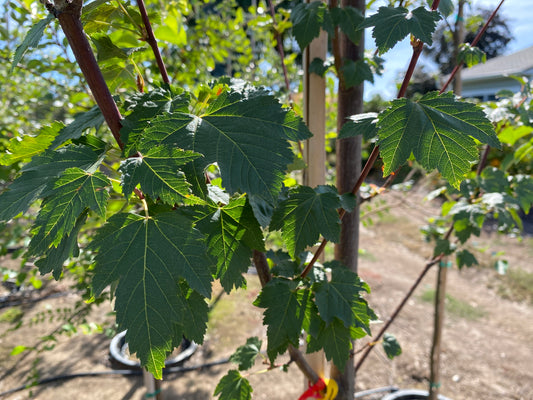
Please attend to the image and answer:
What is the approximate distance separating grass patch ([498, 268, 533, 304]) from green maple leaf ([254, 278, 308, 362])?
15.4ft

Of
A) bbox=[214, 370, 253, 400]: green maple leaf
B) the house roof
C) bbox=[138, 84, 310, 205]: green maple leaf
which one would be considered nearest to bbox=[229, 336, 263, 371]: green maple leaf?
bbox=[214, 370, 253, 400]: green maple leaf

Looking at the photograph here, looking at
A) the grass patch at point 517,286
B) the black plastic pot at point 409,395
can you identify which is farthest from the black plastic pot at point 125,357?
the grass patch at point 517,286

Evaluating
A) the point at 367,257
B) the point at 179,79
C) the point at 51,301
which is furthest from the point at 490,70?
the point at 51,301

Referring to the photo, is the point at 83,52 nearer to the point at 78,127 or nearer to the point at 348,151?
the point at 78,127

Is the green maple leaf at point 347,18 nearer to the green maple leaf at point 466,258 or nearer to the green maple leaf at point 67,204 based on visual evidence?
the green maple leaf at point 67,204

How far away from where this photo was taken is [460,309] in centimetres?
399

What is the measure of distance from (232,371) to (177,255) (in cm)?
71

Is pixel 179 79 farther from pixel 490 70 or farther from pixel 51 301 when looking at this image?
pixel 490 70

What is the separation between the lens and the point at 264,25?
1.61 m

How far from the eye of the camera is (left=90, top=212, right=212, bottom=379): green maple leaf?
0.51 metres

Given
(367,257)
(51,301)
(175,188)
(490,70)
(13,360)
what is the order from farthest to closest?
1. (490,70)
2. (367,257)
3. (51,301)
4. (13,360)
5. (175,188)

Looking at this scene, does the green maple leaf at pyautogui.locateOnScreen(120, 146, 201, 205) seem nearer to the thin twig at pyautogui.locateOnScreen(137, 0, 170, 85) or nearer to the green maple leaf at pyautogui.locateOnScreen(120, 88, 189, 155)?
the green maple leaf at pyautogui.locateOnScreen(120, 88, 189, 155)

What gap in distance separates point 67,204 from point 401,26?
636 mm

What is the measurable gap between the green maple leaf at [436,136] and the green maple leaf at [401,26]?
0.11 m
